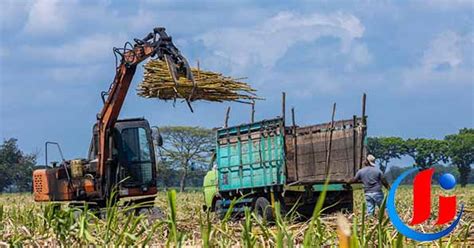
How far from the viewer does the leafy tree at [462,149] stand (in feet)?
253

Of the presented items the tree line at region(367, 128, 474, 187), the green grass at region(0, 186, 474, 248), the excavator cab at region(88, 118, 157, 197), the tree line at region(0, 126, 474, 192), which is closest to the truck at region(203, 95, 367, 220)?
the excavator cab at region(88, 118, 157, 197)

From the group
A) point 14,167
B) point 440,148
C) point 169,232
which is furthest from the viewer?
point 440,148

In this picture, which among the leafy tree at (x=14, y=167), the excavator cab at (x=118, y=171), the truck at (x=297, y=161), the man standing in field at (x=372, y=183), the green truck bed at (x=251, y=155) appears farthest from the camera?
the leafy tree at (x=14, y=167)

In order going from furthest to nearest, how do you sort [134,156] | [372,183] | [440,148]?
1. [440,148]
2. [134,156]
3. [372,183]

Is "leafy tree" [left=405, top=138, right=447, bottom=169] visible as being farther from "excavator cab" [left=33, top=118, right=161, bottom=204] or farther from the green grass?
the green grass

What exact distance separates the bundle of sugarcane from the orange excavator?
99 centimetres

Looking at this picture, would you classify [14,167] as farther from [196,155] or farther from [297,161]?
[297,161]

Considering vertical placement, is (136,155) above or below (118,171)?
above

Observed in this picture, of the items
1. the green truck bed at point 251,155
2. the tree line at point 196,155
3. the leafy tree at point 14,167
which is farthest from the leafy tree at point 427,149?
the green truck bed at point 251,155

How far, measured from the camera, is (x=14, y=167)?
6512cm

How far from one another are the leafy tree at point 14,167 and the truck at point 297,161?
46.5m

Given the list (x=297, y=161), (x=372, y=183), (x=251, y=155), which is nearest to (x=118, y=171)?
(x=251, y=155)

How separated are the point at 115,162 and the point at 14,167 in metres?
49.6

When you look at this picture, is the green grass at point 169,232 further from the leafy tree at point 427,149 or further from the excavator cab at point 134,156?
the leafy tree at point 427,149
